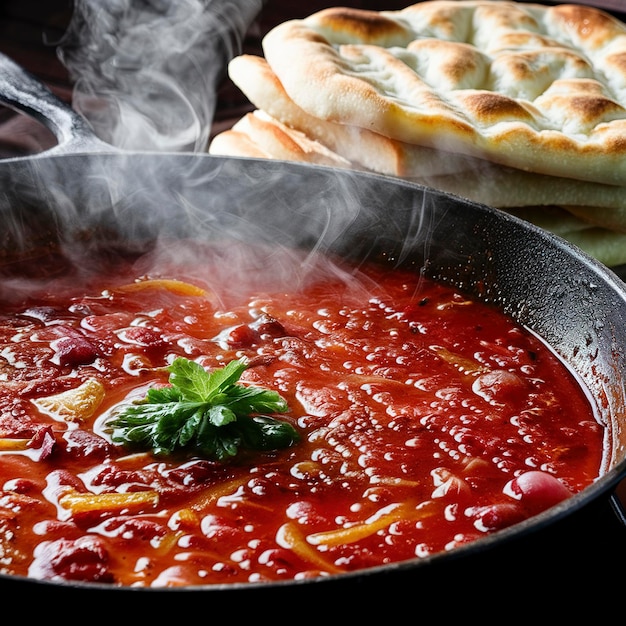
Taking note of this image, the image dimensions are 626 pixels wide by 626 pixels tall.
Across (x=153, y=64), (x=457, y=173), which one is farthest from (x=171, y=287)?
(x=153, y=64)

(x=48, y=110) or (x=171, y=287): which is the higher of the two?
(x=48, y=110)

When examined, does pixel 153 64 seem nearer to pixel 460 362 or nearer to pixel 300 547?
pixel 460 362

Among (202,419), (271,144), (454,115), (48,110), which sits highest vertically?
(454,115)

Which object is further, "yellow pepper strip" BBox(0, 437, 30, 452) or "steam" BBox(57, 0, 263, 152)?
"steam" BBox(57, 0, 263, 152)

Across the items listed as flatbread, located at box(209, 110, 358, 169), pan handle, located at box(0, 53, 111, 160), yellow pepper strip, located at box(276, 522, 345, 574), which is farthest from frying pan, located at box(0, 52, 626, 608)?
yellow pepper strip, located at box(276, 522, 345, 574)

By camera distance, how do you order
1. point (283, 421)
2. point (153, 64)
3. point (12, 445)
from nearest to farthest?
point (12, 445) → point (283, 421) → point (153, 64)

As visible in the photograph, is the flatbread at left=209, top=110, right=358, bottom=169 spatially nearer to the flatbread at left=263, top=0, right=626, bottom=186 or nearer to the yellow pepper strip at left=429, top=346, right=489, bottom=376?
the flatbread at left=263, top=0, right=626, bottom=186

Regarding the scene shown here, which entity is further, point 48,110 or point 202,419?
point 48,110

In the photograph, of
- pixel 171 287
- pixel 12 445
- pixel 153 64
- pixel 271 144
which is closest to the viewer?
pixel 12 445
